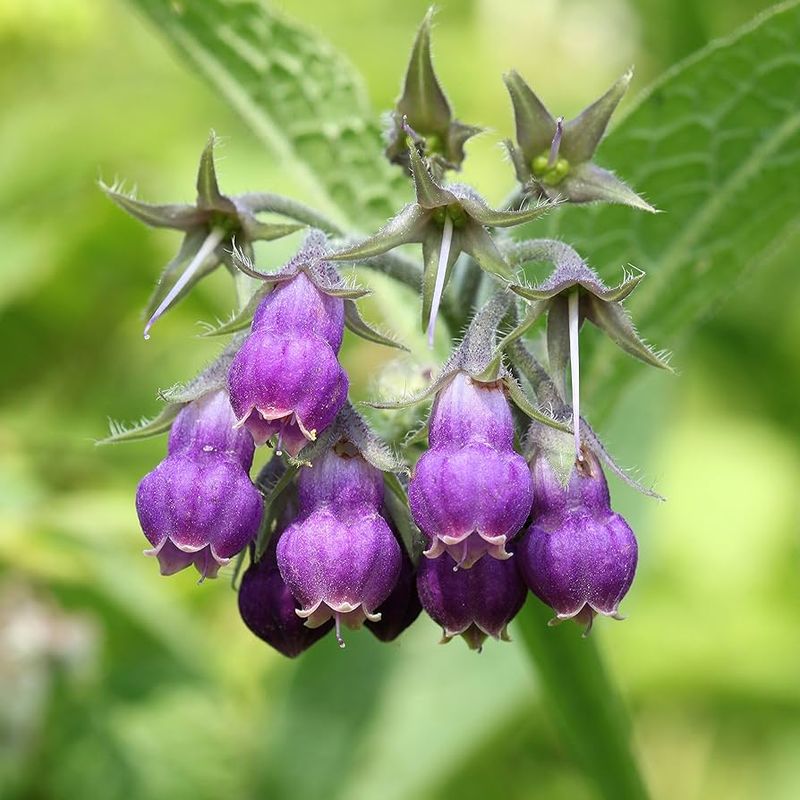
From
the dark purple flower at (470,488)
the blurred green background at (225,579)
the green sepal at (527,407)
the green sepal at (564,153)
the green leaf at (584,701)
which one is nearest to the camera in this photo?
the dark purple flower at (470,488)

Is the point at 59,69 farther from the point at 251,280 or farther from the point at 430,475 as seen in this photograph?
the point at 430,475

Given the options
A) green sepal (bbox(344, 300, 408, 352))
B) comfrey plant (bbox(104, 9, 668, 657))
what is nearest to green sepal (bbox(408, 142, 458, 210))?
comfrey plant (bbox(104, 9, 668, 657))

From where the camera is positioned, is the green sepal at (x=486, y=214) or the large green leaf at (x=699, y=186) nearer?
the green sepal at (x=486, y=214)

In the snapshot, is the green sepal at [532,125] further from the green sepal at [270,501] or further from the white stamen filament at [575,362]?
the green sepal at [270,501]

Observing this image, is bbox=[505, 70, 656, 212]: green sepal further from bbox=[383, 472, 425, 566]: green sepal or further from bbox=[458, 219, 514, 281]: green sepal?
bbox=[383, 472, 425, 566]: green sepal

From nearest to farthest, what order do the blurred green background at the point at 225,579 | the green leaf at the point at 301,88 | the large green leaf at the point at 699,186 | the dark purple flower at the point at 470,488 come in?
the dark purple flower at the point at 470,488
the large green leaf at the point at 699,186
the green leaf at the point at 301,88
the blurred green background at the point at 225,579

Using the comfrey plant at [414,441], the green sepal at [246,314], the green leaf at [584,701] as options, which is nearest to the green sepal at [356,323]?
the comfrey plant at [414,441]
